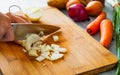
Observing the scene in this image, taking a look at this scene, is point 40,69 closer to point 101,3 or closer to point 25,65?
point 25,65

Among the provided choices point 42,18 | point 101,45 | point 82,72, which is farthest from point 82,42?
point 42,18

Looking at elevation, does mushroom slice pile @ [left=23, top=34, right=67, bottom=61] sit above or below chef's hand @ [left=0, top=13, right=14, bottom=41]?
below

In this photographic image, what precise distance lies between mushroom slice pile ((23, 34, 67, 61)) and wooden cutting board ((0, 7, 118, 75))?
2 cm

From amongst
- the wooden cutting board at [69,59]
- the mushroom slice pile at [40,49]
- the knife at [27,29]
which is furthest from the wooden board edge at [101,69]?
the knife at [27,29]

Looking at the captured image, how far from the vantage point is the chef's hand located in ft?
3.13

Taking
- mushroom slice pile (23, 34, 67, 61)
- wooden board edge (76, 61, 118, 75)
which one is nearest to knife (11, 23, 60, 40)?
mushroom slice pile (23, 34, 67, 61)

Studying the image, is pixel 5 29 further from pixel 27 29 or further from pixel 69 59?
pixel 69 59

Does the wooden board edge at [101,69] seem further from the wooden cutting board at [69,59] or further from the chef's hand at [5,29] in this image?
the chef's hand at [5,29]

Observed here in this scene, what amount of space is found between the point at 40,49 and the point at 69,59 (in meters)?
0.13

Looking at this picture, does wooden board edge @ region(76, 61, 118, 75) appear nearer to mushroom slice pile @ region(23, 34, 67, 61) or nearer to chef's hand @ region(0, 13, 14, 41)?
mushroom slice pile @ region(23, 34, 67, 61)

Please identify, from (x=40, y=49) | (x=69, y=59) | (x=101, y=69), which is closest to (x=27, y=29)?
(x=40, y=49)

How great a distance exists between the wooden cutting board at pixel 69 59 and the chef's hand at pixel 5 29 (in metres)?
0.07

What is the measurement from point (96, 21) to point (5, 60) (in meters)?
0.47

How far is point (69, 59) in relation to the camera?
981mm
